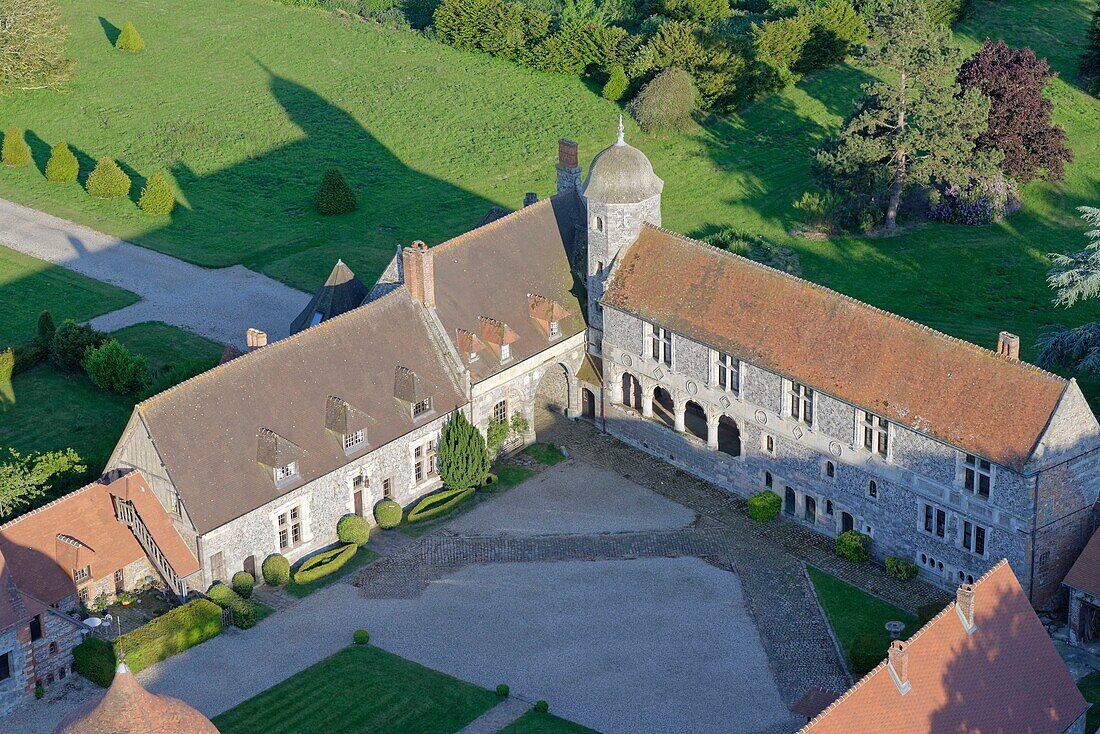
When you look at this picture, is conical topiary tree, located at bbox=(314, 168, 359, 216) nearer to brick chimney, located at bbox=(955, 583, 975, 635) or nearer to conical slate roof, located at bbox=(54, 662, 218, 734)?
conical slate roof, located at bbox=(54, 662, 218, 734)

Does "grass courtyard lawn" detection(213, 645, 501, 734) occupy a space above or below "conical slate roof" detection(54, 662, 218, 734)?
below

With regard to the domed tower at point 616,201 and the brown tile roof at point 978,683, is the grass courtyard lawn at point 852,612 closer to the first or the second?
the brown tile roof at point 978,683

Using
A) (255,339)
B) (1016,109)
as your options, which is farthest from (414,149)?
(255,339)

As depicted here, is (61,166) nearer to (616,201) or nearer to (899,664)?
(616,201)

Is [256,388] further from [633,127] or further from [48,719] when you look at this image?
[633,127]

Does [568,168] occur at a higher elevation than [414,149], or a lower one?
higher

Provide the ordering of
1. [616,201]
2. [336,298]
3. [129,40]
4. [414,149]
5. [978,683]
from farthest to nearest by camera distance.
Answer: [129,40] → [414,149] → [336,298] → [616,201] → [978,683]

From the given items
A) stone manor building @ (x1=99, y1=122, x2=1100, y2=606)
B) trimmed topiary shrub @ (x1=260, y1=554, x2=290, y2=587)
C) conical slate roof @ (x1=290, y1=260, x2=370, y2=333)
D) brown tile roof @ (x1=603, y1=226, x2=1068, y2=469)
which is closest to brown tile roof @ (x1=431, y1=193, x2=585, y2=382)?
stone manor building @ (x1=99, y1=122, x2=1100, y2=606)
